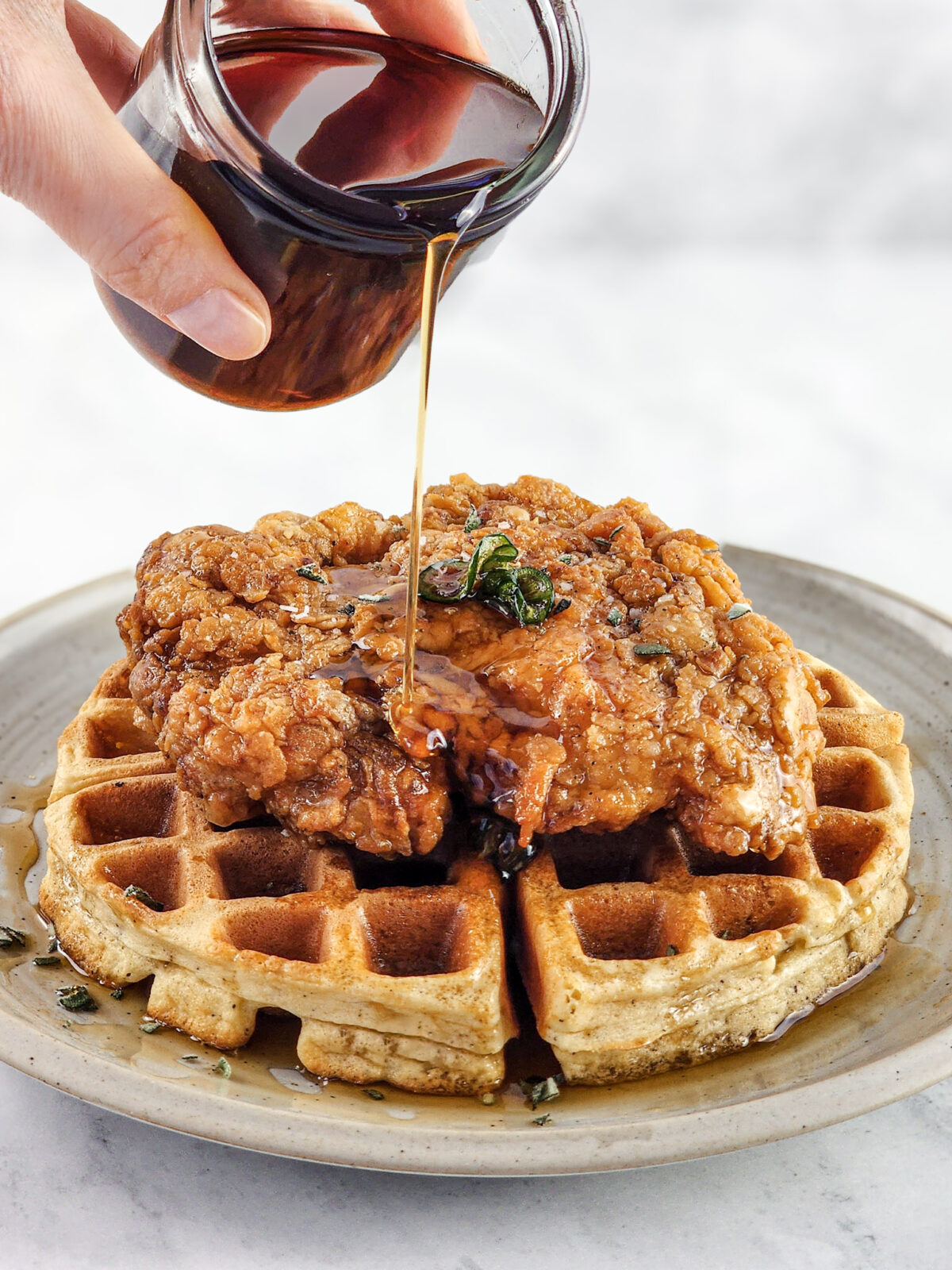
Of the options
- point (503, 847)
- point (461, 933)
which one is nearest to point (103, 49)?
point (503, 847)

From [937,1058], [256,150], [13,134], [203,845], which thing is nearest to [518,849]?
[203,845]

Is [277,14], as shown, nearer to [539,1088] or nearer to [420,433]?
[420,433]

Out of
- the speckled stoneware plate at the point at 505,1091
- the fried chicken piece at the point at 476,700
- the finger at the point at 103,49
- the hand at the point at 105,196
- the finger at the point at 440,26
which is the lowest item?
the speckled stoneware plate at the point at 505,1091

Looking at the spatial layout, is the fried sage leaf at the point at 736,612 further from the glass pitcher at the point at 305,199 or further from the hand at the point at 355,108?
the hand at the point at 355,108

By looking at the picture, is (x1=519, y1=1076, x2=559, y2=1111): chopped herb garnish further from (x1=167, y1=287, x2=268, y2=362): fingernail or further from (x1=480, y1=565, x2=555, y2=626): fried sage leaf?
(x1=167, y1=287, x2=268, y2=362): fingernail

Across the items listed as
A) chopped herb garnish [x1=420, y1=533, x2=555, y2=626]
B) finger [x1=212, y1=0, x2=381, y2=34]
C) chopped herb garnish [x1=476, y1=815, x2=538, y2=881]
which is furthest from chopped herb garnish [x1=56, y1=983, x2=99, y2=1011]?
finger [x1=212, y1=0, x2=381, y2=34]

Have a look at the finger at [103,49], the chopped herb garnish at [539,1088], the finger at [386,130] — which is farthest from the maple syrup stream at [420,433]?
the finger at [103,49]

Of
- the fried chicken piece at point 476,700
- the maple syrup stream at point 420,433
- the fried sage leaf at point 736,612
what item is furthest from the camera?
the fried sage leaf at point 736,612
